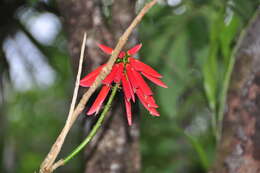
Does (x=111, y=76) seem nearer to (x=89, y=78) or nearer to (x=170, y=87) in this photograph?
(x=89, y=78)

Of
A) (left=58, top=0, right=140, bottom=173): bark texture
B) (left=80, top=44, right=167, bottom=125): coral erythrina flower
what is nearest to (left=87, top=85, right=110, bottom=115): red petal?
(left=80, top=44, right=167, bottom=125): coral erythrina flower

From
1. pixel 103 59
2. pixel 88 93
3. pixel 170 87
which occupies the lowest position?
pixel 170 87

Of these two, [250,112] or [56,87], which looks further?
[56,87]

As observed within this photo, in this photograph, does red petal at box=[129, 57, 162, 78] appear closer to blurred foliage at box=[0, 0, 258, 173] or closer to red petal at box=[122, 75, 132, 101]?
red petal at box=[122, 75, 132, 101]

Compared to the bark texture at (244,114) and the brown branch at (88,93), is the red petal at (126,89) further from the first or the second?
the bark texture at (244,114)

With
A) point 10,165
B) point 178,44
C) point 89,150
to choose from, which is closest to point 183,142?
point 10,165

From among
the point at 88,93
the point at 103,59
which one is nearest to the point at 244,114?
the point at 103,59

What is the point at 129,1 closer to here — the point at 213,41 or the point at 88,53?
the point at 88,53
